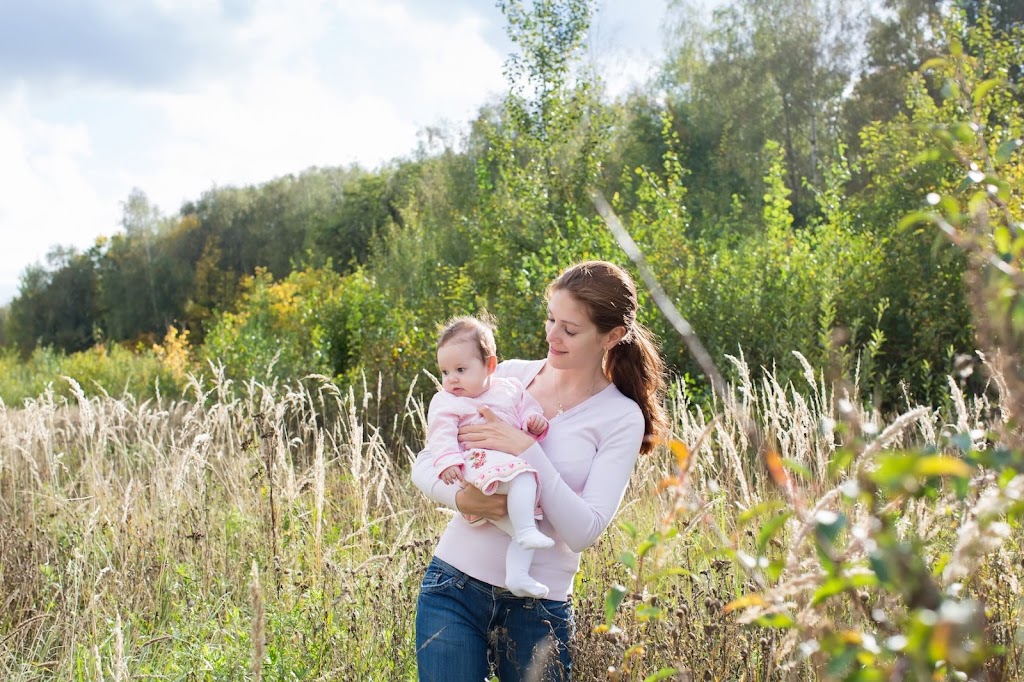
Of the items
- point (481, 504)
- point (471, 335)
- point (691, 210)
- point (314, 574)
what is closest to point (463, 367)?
point (471, 335)

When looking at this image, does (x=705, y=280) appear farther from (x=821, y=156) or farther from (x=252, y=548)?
(x=821, y=156)

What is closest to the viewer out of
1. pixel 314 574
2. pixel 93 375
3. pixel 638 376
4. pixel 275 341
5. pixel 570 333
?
pixel 570 333

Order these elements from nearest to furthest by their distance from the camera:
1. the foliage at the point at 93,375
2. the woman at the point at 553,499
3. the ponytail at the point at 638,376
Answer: the woman at the point at 553,499 → the ponytail at the point at 638,376 → the foliage at the point at 93,375

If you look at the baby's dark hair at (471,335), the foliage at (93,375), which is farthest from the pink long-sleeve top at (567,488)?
the foliage at (93,375)

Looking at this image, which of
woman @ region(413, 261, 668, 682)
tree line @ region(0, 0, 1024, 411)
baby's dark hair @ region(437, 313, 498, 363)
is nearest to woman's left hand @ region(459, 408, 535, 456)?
woman @ region(413, 261, 668, 682)

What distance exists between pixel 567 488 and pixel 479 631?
44 centimetres

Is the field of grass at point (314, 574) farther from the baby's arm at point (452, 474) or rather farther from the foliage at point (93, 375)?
the foliage at point (93, 375)

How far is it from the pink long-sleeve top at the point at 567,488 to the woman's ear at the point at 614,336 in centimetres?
13

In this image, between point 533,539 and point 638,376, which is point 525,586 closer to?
point 533,539

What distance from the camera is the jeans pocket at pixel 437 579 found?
2.40m

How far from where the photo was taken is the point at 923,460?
25.6 inches

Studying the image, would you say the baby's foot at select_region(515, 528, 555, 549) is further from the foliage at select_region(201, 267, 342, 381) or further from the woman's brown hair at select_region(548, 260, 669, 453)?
the foliage at select_region(201, 267, 342, 381)

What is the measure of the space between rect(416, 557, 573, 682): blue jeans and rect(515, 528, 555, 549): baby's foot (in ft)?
0.67

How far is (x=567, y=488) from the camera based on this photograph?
7.62 feet
